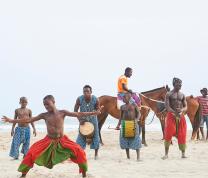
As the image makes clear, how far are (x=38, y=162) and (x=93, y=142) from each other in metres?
3.12

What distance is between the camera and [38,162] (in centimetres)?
765

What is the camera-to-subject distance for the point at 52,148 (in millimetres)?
7766

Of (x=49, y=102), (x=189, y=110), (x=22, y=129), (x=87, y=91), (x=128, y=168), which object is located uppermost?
(x=87, y=91)

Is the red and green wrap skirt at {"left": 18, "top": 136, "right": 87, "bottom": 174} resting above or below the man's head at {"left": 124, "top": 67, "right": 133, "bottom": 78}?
below

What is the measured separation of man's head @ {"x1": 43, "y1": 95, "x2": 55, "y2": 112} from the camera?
7.83m

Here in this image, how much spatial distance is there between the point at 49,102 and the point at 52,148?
741 millimetres

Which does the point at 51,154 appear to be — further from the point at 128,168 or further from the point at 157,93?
the point at 157,93

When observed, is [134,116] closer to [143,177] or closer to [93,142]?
[93,142]

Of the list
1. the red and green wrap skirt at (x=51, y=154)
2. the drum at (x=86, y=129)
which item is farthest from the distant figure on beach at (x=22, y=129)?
the red and green wrap skirt at (x=51, y=154)

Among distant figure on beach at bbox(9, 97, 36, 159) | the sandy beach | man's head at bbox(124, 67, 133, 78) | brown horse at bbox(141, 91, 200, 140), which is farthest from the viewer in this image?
brown horse at bbox(141, 91, 200, 140)

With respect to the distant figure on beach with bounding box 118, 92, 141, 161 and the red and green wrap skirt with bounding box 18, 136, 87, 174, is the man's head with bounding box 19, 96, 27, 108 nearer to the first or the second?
the distant figure on beach with bounding box 118, 92, 141, 161

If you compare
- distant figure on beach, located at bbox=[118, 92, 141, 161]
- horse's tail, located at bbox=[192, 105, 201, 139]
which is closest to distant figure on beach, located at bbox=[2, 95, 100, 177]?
distant figure on beach, located at bbox=[118, 92, 141, 161]

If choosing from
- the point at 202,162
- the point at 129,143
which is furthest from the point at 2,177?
the point at 202,162

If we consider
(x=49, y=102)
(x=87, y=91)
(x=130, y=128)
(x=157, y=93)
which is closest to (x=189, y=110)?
(x=157, y=93)
